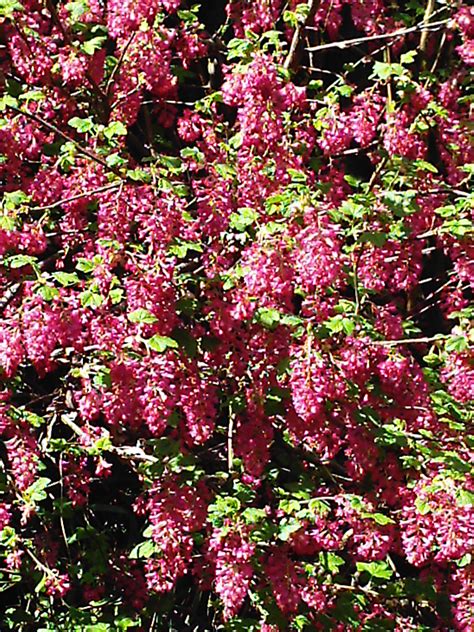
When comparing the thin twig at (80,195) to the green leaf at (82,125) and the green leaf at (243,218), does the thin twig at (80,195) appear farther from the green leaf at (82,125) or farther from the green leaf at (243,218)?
the green leaf at (243,218)

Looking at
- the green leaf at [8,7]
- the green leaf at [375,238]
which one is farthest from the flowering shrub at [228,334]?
the green leaf at [8,7]

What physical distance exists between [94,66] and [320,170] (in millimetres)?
1133

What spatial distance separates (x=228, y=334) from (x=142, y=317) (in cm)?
47

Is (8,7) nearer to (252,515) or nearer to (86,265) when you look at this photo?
(86,265)

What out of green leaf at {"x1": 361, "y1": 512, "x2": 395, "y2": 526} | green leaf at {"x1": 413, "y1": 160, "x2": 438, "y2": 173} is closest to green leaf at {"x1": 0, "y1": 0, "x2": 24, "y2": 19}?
green leaf at {"x1": 413, "y1": 160, "x2": 438, "y2": 173}

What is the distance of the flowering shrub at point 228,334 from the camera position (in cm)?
366

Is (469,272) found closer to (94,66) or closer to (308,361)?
(308,361)

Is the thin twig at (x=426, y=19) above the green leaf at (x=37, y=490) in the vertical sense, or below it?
above

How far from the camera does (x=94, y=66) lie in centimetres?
435

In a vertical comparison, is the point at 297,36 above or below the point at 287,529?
above

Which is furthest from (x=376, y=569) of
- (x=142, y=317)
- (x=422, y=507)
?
(x=142, y=317)

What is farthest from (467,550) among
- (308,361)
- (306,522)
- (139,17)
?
(139,17)

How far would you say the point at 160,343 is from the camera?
346 centimetres

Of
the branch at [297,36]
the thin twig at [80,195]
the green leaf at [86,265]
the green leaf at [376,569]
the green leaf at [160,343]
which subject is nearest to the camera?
the green leaf at [160,343]
